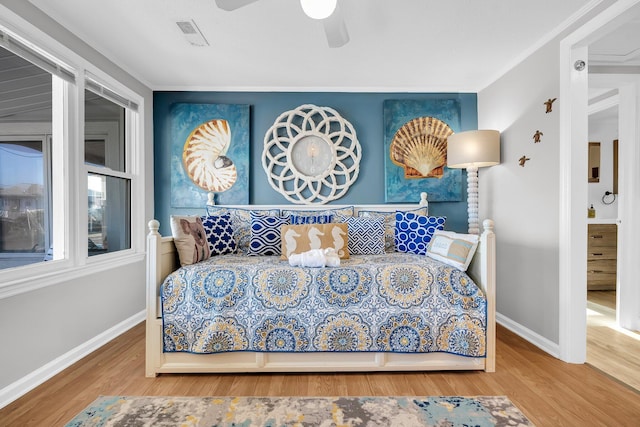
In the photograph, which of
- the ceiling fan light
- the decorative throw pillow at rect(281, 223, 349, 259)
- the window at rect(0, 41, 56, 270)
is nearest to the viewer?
the ceiling fan light

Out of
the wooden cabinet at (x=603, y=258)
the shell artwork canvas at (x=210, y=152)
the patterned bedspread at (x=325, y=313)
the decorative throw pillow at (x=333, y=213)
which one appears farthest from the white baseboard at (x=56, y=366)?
the wooden cabinet at (x=603, y=258)

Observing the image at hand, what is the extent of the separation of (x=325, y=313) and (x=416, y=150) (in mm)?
2055

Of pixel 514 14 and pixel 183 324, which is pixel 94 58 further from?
pixel 514 14

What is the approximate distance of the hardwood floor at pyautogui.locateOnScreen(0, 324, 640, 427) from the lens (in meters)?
1.62

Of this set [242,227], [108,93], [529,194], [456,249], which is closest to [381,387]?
[456,249]

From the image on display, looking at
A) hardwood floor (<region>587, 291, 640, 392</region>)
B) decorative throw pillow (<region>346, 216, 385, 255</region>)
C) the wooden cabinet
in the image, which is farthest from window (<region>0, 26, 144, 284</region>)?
the wooden cabinet

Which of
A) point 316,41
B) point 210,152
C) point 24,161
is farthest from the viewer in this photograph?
point 210,152

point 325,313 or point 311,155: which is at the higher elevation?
point 311,155

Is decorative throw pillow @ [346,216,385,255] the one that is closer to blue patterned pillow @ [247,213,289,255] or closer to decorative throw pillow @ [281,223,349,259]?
decorative throw pillow @ [281,223,349,259]

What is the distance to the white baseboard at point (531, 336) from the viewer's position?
227 centimetres

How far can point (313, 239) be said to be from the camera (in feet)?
8.20

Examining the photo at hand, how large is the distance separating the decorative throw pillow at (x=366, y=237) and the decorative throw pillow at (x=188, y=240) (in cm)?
116

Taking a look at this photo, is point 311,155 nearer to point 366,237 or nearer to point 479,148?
point 366,237

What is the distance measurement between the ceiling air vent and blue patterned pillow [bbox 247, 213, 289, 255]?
4.60 ft
